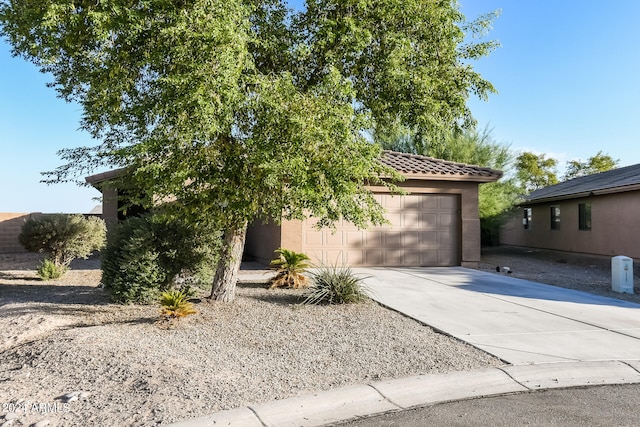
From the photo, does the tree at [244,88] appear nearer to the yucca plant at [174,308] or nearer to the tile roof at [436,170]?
the yucca plant at [174,308]

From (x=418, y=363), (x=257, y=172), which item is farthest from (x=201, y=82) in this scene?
(x=418, y=363)

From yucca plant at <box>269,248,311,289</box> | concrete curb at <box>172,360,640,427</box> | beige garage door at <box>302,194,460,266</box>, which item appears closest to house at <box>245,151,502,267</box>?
beige garage door at <box>302,194,460,266</box>

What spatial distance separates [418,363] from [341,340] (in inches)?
49.7

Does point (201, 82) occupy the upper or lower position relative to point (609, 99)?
lower

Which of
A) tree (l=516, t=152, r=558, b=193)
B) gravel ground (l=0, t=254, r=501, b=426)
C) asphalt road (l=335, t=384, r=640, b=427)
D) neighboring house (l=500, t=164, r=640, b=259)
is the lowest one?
asphalt road (l=335, t=384, r=640, b=427)

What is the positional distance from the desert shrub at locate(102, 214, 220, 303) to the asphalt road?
5.11m

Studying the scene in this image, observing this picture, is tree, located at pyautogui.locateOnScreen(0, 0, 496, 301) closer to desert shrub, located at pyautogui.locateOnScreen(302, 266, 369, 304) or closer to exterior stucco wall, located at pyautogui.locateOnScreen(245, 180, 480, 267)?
desert shrub, located at pyautogui.locateOnScreen(302, 266, 369, 304)

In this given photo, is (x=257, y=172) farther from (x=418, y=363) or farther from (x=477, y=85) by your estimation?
(x=477, y=85)

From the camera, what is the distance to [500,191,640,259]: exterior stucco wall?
1770 cm

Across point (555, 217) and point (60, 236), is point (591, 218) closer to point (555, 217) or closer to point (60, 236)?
point (555, 217)

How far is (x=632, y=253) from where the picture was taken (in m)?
17.6

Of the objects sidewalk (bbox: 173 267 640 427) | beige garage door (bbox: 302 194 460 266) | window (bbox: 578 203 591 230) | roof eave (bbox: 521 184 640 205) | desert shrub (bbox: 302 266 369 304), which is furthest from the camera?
window (bbox: 578 203 591 230)

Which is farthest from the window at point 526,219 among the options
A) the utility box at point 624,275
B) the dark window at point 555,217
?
the utility box at point 624,275

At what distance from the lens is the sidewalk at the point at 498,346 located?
4.29 meters
